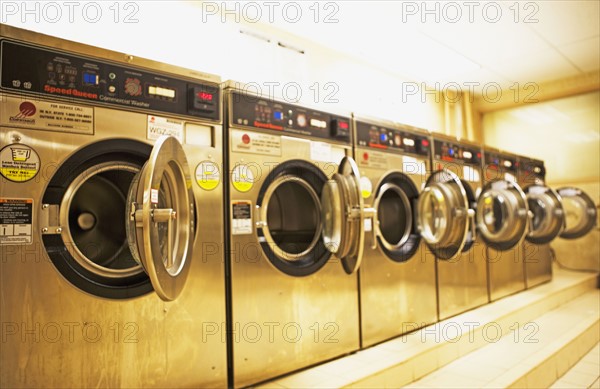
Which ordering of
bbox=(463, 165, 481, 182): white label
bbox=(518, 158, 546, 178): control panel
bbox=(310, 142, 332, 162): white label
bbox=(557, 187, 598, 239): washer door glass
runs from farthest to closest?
1. bbox=(557, 187, 598, 239): washer door glass
2. bbox=(518, 158, 546, 178): control panel
3. bbox=(463, 165, 481, 182): white label
4. bbox=(310, 142, 332, 162): white label

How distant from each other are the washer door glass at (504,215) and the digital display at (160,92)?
8.86 feet

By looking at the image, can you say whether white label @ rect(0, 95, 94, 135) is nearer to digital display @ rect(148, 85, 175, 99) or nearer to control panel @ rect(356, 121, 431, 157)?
digital display @ rect(148, 85, 175, 99)

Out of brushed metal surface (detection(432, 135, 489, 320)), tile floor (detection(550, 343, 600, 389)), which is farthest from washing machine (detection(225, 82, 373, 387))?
tile floor (detection(550, 343, 600, 389))

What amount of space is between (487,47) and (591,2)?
2.80ft

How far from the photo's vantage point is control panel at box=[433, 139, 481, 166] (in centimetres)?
331

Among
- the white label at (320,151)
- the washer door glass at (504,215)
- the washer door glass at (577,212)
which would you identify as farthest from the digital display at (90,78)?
the washer door glass at (577,212)

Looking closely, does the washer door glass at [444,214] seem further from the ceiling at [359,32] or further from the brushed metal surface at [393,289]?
the ceiling at [359,32]

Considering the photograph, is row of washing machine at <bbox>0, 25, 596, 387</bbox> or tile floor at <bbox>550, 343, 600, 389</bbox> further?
tile floor at <bbox>550, 343, 600, 389</bbox>

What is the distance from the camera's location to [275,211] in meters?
2.35

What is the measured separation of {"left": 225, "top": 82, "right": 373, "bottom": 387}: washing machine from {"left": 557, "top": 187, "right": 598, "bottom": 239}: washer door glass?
3961 mm

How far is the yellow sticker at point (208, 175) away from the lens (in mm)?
1843

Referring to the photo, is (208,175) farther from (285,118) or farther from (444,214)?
(444,214)

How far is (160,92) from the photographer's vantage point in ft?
5.85

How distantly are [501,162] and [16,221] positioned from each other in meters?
4.01
